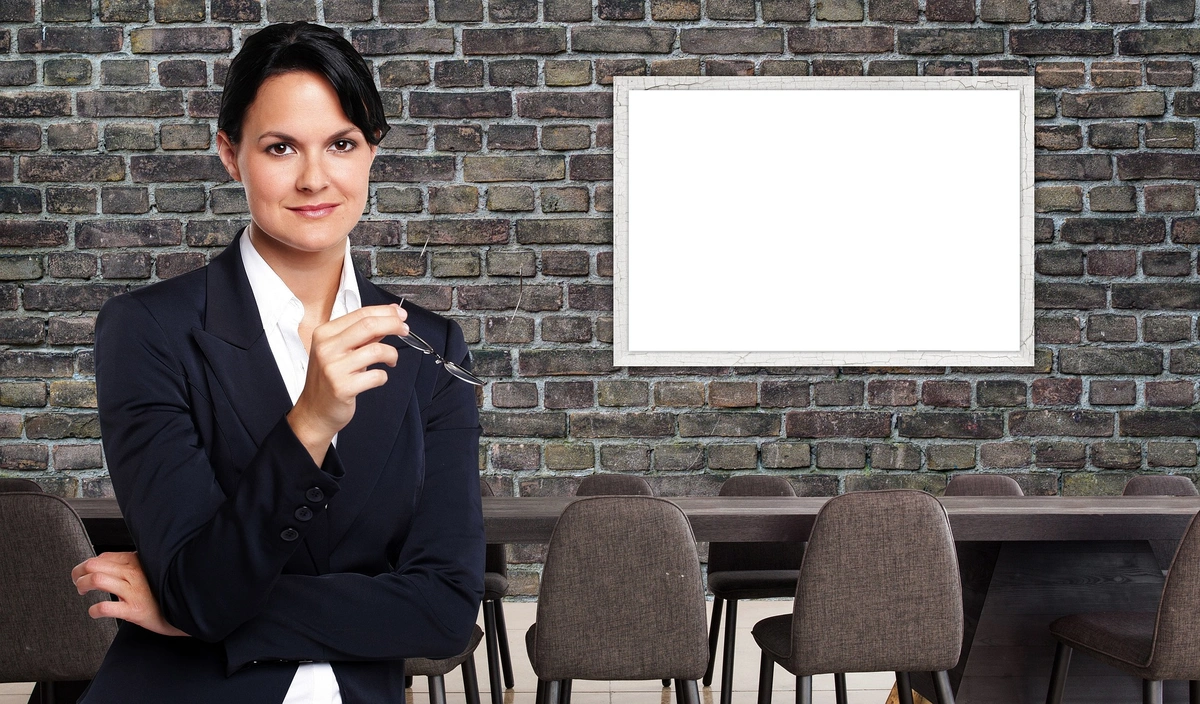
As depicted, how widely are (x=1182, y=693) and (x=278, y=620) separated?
8.84ft

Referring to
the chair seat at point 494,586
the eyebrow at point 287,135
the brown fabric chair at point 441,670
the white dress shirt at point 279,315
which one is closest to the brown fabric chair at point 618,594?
the brown fabric chair at point 441,670

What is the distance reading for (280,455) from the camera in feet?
2.25

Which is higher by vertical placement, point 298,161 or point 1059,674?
point 298,161

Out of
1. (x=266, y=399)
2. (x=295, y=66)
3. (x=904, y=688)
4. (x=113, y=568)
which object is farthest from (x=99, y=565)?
(x=904, y=688)

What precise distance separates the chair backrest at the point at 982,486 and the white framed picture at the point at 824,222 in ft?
3.03

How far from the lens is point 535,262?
4.24 m

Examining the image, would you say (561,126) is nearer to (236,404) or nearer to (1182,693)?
(1182,693)

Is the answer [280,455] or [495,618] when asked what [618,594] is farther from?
[280,455]

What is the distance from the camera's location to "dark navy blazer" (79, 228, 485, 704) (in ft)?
2.29

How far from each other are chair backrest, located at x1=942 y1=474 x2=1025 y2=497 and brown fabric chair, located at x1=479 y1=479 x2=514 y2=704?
5.31ft

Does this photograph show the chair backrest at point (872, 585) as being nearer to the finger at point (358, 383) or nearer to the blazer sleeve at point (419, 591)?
the blazer sleeve at point (419, 591)

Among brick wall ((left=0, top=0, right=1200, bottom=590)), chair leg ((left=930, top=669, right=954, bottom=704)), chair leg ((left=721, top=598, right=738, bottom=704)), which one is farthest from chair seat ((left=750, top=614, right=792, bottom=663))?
brick wall ((left=0, top=0, right=1200, bottom=590))

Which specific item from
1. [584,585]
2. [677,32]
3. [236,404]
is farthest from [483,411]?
[236,404]

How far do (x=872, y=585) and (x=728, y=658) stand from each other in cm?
94
